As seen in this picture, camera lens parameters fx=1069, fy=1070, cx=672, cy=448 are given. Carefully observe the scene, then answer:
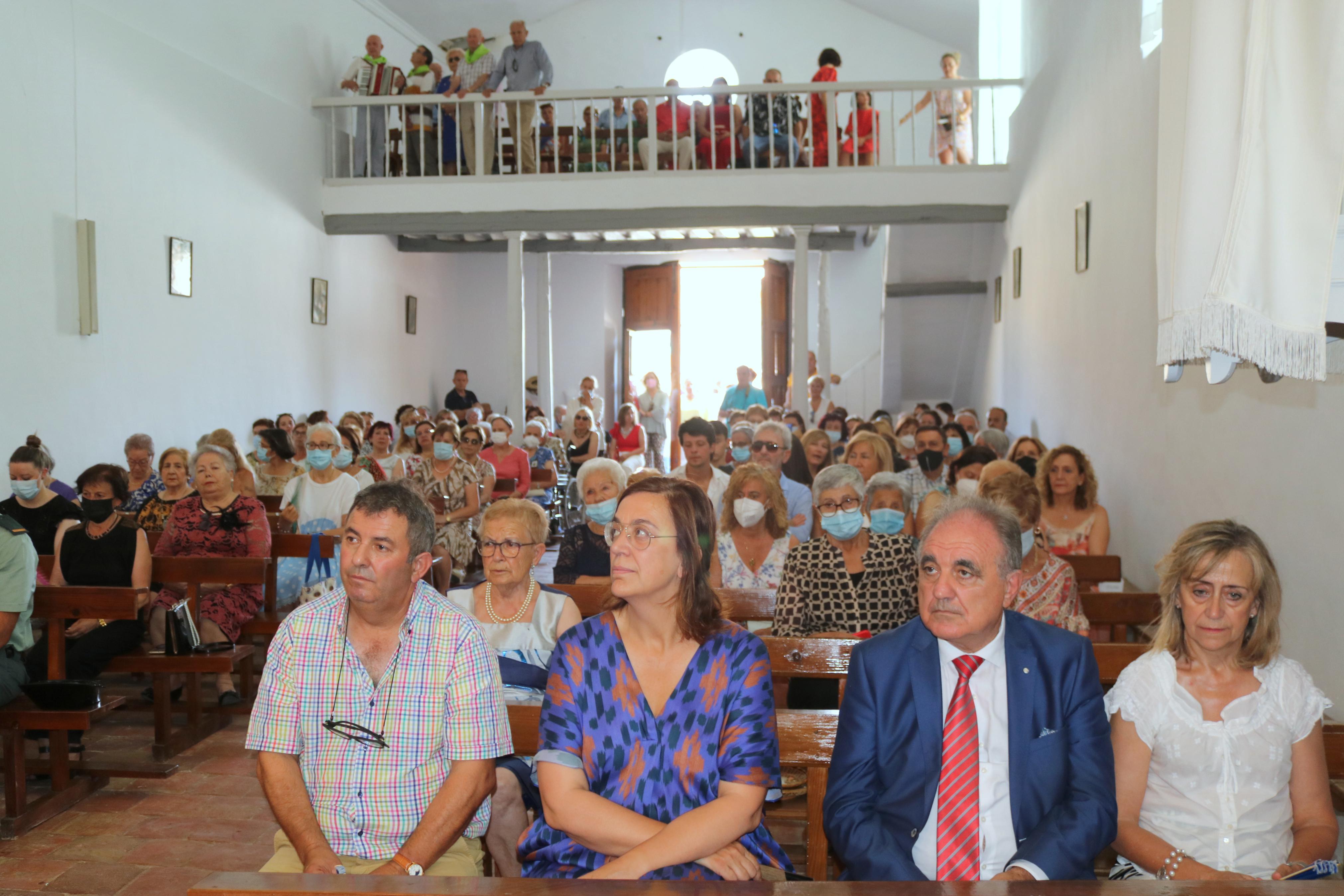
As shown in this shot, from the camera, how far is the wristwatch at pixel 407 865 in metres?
2.17

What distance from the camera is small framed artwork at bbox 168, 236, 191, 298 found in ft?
29.2

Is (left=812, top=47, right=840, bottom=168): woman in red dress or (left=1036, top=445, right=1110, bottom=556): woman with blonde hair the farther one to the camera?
(left=812, top=47, right=840, bottom=168): woman in red dress

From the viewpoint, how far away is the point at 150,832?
3576 millimetres

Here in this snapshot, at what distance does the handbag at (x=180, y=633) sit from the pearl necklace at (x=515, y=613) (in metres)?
1.70

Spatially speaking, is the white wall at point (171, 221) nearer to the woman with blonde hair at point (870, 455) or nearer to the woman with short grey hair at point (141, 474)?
the woman with short grey hair at point (141, 474)

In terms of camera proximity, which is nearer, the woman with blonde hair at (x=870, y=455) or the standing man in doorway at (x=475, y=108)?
the woman with blonde hair at (x=870, y=455)

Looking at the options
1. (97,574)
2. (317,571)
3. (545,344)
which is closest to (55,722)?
(97,574)

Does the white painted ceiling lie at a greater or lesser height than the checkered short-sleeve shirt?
greater

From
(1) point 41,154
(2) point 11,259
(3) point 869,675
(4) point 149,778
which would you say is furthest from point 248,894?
(1) point 41,154

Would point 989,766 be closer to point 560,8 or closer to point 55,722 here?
point 55,722

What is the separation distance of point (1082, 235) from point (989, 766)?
619 centimetres

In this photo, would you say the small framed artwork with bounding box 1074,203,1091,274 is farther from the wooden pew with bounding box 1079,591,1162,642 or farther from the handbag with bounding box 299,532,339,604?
the handbag with bounding box 299,532,339,604

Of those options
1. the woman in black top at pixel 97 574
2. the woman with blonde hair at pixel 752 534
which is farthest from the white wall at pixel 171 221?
the woman with blonde hair at pixel 752 534

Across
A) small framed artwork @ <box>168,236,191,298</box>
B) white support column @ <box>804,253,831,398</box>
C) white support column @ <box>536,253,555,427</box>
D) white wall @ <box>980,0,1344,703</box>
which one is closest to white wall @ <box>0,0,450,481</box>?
small framed artwork @ <box>168,236,191,298</box>
